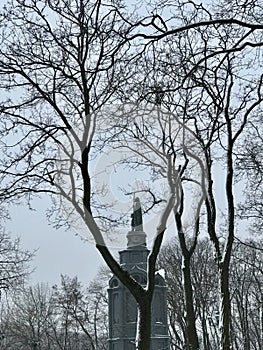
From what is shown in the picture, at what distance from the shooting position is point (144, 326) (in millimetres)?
9297

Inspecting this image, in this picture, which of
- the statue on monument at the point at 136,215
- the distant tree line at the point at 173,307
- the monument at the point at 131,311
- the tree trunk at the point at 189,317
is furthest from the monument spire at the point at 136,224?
the distant tree line at the point at 173,307

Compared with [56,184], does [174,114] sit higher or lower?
higher

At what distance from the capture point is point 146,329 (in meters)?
9.28

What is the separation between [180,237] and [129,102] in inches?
203

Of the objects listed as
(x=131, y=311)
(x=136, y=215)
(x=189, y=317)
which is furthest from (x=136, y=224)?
(x=131, y=311)

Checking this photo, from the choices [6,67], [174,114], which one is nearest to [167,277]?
[174,114]

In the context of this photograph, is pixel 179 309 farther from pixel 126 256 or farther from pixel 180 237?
pixel 180 237

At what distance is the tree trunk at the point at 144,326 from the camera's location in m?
9.20

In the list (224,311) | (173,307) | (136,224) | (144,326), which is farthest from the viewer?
(173,307)

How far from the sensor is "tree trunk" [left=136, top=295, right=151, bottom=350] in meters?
9.20

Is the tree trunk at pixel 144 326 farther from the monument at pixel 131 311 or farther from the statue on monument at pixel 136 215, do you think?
the monument at pixel 131 311

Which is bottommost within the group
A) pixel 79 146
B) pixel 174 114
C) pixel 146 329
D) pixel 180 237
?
pixel 146 329

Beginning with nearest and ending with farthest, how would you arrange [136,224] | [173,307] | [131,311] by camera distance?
[136,224] < [131,311] < [173,307]

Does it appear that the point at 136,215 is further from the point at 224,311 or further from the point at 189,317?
the point at 224,311
